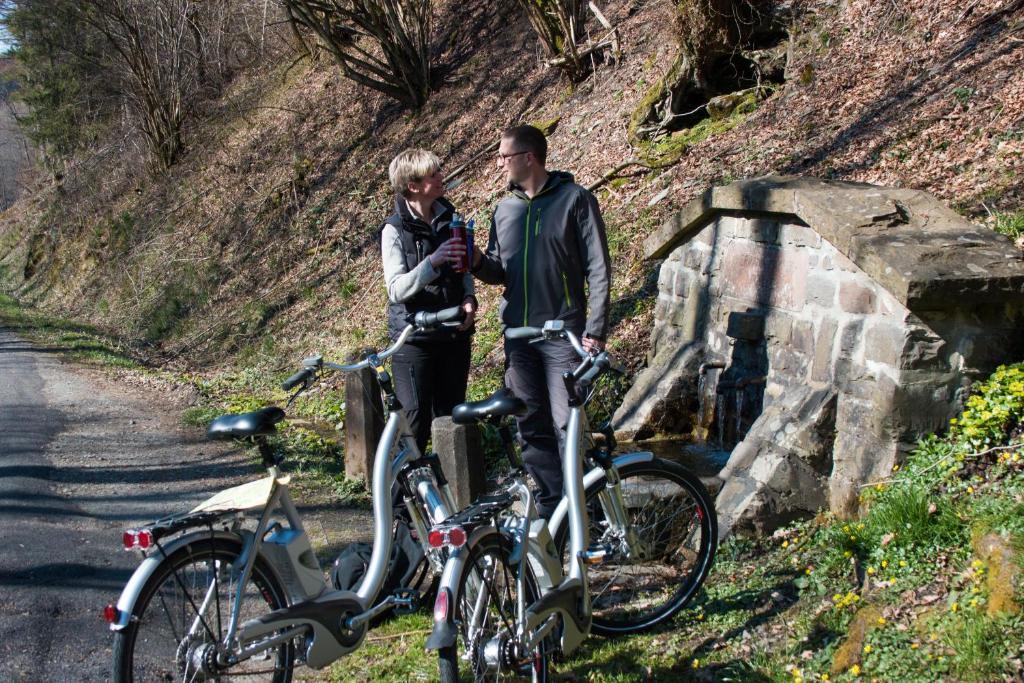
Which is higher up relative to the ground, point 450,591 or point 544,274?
point 544,274

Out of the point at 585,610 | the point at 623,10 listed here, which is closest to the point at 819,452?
the point at 585,610

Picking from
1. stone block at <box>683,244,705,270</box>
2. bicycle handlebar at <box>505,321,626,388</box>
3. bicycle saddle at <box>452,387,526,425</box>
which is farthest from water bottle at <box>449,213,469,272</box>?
stone block at <box>683,244,705,270</box>

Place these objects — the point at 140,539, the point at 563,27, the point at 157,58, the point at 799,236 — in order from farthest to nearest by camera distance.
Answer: the point at 157,58 < the point at 563,27 < the point at 799,236 < the point at 140,539

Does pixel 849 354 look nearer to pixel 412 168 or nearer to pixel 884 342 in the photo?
pixel 884 342

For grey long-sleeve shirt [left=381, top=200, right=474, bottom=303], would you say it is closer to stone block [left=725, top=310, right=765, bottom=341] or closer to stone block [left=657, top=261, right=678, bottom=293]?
stone block [left=725, top=310, right=765, bottom=341]

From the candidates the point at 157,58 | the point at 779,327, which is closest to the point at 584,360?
the point at 779,327

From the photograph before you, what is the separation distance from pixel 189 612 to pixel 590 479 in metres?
1.75

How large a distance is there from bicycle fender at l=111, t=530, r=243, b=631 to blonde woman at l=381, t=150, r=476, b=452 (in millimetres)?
1650

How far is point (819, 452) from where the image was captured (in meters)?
5.11

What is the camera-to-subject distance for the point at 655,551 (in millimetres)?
4609

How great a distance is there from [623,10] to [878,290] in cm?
1020

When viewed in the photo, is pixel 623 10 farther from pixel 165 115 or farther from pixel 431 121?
pixel 165 115

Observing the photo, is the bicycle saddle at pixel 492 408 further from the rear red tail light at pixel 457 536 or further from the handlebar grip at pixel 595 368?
the rear red tail light at pixel 457 536

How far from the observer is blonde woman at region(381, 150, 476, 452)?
4.71m
